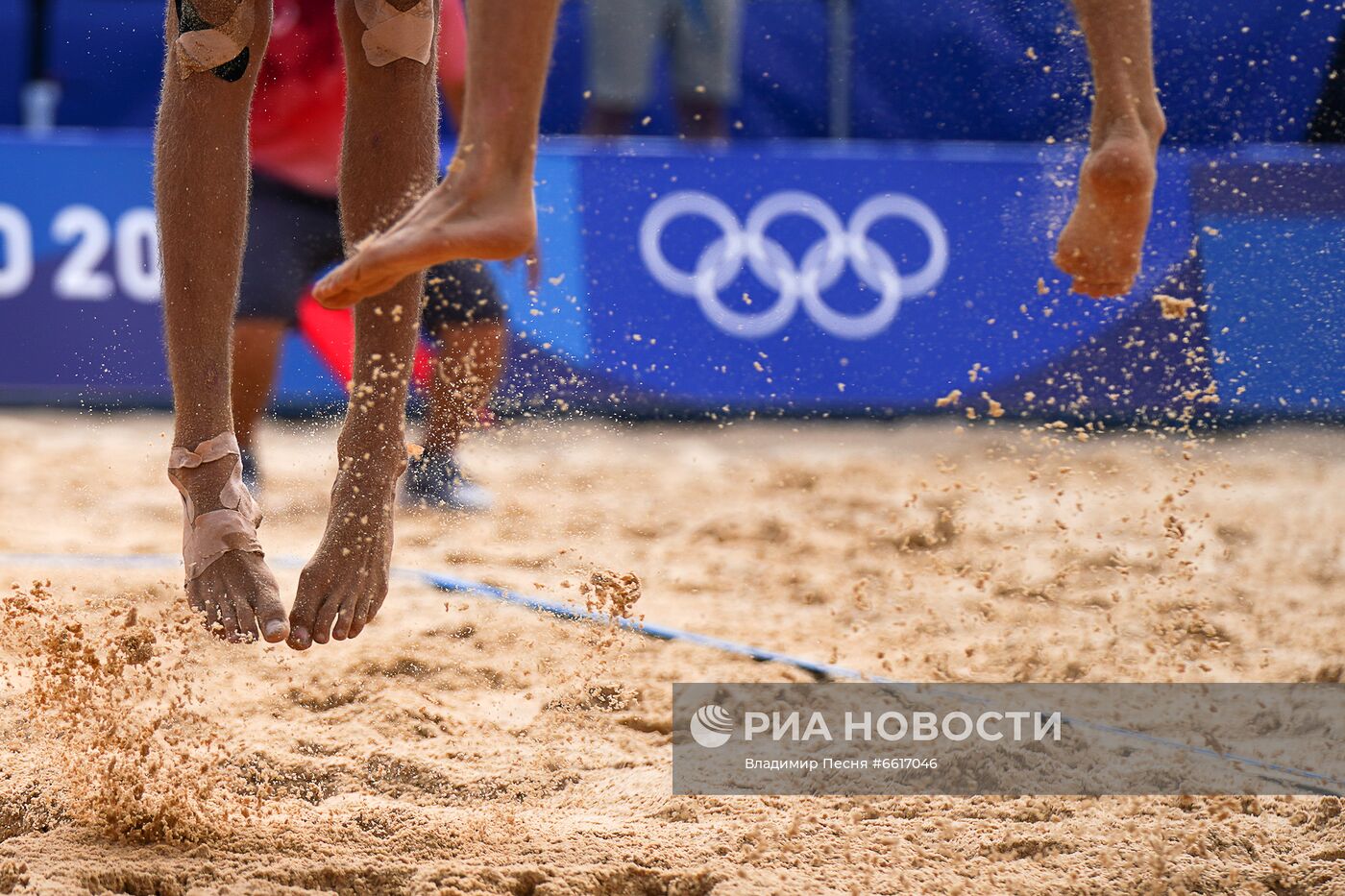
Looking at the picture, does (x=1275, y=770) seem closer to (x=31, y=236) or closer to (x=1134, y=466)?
(x=1134, y=466)

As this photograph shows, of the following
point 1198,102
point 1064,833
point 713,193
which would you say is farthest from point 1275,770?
point 713,193

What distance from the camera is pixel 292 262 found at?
3408mm

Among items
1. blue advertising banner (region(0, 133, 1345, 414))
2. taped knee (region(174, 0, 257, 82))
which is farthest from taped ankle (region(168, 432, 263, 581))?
blue advertising banner (region(0, 133, 1345, 414))

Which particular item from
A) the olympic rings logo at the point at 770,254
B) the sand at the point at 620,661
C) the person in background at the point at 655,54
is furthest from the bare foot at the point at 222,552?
the person in background at the point at 655,54

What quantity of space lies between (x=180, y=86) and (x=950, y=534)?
2.33m

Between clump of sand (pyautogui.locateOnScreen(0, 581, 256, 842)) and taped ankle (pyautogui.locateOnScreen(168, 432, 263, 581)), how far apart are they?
102mm

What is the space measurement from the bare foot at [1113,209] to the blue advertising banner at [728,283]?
2.98 m

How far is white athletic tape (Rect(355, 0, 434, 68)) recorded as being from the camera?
2.04 meters

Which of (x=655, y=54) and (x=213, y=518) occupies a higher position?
(x=655, y=54)

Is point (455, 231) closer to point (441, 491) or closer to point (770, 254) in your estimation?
point (441, 491)

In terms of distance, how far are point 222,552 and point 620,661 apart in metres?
0.84

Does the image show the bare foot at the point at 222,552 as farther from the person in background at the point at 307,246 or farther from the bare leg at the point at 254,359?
the bare leg at the point at 254,359

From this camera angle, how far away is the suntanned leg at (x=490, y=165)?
1.58 meters

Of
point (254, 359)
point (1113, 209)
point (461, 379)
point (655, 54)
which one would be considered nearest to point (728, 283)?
point (655, 54)
